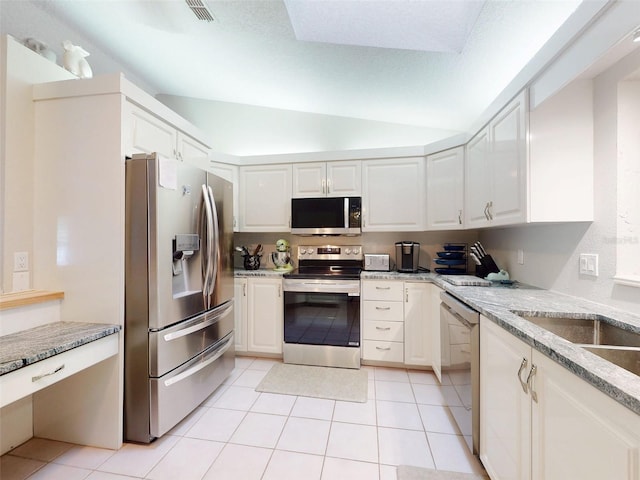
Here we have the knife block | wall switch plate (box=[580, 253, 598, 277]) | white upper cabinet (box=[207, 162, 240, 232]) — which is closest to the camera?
wall switch plate (box=[580, 253, 598, 277])

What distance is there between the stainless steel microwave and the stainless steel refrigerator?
1096mm

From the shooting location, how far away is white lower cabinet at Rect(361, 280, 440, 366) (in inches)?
96.4

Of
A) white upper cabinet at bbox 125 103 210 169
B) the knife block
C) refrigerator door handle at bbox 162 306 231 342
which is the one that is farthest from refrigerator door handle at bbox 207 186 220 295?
the knife block

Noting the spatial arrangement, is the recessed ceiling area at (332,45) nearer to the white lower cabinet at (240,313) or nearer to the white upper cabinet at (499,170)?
the white upper cabinet at (499,170)

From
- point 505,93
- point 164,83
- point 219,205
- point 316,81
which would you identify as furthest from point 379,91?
point 164,83

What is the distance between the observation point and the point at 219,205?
2139mm

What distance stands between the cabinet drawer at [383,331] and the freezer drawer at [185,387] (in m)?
1.26

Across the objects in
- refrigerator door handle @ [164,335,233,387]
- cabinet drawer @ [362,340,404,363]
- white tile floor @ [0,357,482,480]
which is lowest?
white tile floor @ [0,357,482,480]

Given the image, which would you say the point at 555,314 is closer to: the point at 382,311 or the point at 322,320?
the point at 382,311

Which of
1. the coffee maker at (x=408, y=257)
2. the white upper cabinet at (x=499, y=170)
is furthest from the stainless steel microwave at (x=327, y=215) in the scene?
the white upper cabinet at (x=499, y=170)

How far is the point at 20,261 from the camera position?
1586mm

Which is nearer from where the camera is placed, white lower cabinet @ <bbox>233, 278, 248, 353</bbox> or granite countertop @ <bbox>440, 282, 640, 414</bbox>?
granite countertop @ <bbox>440, 282, 640, 414</bbox>

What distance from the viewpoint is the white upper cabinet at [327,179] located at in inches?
113

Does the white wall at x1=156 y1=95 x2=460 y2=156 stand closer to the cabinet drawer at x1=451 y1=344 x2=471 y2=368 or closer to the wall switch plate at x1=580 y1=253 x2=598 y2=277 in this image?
the wall switch plate at x1=580 y1=253 x2=598 y2=277
